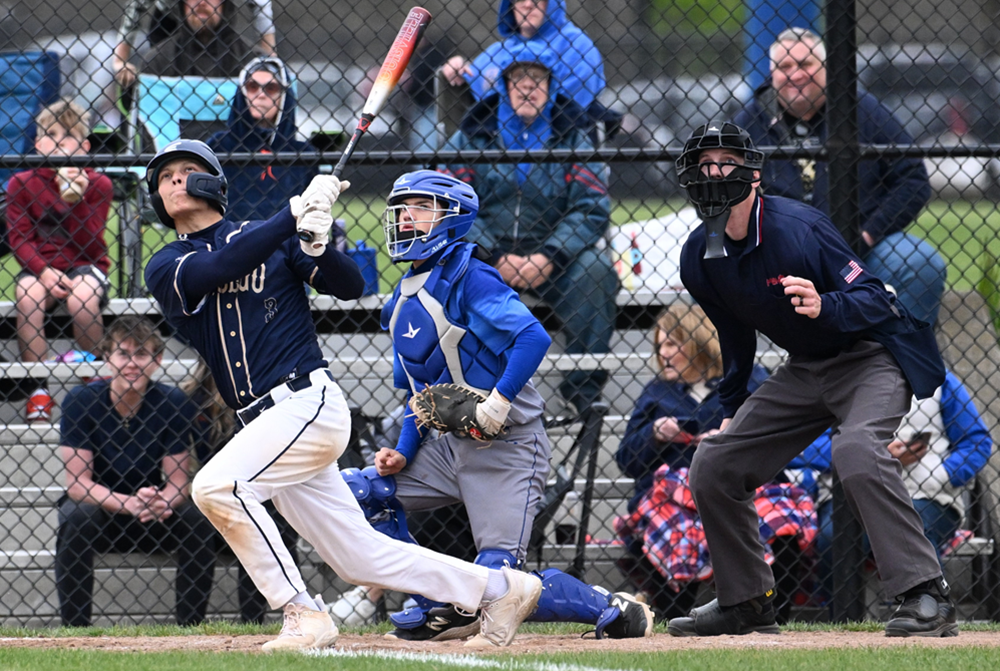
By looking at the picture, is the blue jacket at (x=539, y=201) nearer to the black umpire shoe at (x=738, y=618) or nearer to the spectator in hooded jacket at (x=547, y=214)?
the spectator in hooded jacket at (x=547, y=214)

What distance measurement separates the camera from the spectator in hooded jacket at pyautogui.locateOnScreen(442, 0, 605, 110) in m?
5.57

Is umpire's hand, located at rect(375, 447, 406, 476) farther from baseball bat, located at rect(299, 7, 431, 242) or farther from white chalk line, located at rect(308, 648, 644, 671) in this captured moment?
baseball bat, located at rect(299, 7, 431, 242)

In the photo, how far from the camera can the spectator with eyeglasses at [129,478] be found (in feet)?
16.4

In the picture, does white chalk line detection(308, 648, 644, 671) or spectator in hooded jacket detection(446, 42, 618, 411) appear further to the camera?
spectator in hooded jacket detection(446, 42, 618, 411)

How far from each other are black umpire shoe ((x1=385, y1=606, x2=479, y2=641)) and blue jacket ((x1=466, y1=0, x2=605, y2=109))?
2397mm

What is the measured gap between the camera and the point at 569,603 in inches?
167

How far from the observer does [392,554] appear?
394 centimetres

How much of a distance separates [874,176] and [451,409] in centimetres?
221

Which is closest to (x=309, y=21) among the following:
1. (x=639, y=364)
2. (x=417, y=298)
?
(x=639, y=364)

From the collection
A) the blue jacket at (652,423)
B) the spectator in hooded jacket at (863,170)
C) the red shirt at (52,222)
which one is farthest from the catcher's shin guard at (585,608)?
the red shirt at (52,222)

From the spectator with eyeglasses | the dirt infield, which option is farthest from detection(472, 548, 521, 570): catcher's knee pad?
the spectator with eyeglasses

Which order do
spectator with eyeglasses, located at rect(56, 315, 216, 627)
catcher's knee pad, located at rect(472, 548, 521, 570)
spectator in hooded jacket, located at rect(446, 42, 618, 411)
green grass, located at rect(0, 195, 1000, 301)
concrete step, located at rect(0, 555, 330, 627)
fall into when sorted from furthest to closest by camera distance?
green grass, located at rect(0, 195, 1000, 301) < spectator in hooded jacket, located at rect(446, 42, 618, 411) < concrete step, located at rect(0, 555, 330, 627) < spectator with eyeglasses, located at rect(56, 315, 216, 627) < catcher's knee pad, located at rect(472, 548, 521, 570)

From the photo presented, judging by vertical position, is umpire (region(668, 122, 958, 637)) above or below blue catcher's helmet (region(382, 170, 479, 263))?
below

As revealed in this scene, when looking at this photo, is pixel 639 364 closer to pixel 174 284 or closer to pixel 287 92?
pixel 287 92
